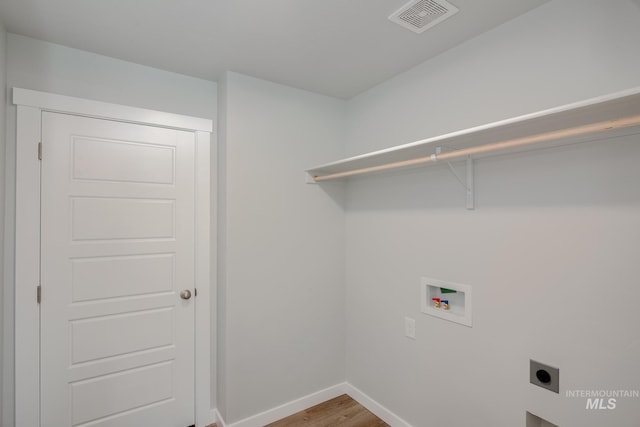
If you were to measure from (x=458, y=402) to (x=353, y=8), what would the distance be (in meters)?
2.17

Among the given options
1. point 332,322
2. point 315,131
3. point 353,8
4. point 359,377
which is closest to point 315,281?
point 332,322

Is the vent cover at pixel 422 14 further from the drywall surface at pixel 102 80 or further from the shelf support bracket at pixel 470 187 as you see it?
the drywall surface at pixel 102 80

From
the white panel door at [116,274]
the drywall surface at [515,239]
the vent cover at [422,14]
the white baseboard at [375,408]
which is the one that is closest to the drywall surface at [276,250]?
the white baseboard at [375,408]

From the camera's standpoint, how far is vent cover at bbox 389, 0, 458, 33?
1436mm

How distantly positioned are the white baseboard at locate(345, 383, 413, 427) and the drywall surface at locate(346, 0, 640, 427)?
0.05 metres

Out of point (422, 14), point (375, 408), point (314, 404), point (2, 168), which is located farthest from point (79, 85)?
point (375, 408)

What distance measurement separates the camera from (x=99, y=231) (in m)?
1.90

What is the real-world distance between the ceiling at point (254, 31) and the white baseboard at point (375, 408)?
2369mm

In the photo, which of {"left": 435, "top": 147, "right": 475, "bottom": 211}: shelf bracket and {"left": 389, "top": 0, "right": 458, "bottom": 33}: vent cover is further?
{"left": 435, "top": 147, "right": 475, "bottom": 211}: shelf bracket

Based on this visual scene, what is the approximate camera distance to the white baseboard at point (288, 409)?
2.16 m

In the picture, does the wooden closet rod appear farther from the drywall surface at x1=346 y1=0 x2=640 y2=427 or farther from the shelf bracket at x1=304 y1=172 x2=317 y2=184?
the shelf bracket at x1=304 y1=172 x2=317 y2=184

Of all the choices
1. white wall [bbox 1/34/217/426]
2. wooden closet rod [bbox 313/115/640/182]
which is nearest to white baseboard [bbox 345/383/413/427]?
wooden closet rod [bbox 313/115/640/182]

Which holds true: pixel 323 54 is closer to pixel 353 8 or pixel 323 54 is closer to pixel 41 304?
pixel 353 8

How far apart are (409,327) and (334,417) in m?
0.91
